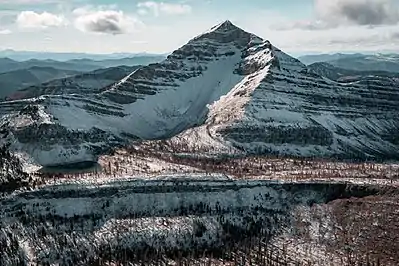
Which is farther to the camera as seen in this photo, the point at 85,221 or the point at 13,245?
the point at 85,221

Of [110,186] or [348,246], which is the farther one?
[110,186]

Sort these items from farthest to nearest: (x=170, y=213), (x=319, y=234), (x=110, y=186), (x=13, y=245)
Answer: (x=110, y=186), (x=170, y=213), (x=319, y=234), (x=13, y=245)

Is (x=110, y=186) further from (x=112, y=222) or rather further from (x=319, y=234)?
(x=319, y=234)

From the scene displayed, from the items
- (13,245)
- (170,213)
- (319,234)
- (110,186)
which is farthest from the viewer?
(110,186)

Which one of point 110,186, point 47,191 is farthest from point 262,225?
point 47,191

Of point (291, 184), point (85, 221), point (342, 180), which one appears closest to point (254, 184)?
point (291, 184)

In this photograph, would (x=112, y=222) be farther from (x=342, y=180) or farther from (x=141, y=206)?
(x=342, y=180)

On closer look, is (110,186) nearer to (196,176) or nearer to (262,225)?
(196,176)
